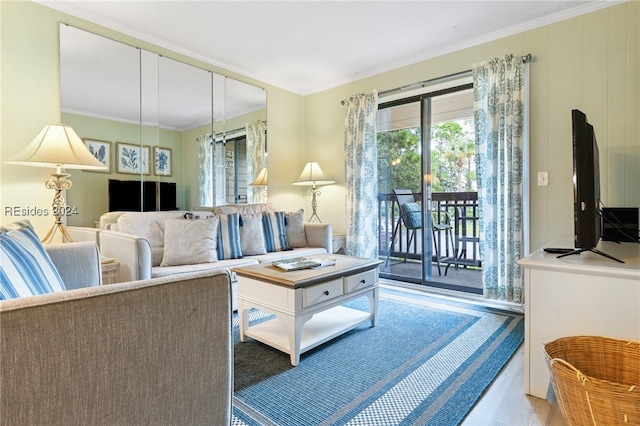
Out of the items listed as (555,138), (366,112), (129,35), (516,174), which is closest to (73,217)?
(129,35)

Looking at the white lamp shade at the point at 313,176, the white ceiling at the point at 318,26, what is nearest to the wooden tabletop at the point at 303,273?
the white lamp shade at the point at 313,176

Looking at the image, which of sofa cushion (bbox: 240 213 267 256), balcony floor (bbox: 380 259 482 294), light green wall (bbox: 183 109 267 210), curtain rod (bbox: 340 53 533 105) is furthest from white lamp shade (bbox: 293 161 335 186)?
balcony floor (bbox: 380 259 482 294)

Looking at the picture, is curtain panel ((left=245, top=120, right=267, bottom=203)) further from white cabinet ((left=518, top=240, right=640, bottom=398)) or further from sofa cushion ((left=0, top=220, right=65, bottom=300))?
white cabinet ((left=518, top=240, right=640, bottom=398))

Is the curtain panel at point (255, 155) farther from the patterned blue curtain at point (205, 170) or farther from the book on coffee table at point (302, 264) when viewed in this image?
the book on coffee table at point (302, 264)

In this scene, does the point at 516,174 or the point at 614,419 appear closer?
the point at 614,419

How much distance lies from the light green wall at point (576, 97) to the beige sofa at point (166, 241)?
82.1 inches

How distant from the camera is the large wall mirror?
2.74 m

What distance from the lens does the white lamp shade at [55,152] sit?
2145 millimetres

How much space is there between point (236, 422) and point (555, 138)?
10.1ft

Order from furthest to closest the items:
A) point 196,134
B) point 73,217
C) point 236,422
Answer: point 196,134, point 73,217, point 236,422

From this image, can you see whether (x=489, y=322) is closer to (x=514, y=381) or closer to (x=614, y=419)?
(x=514, y=381)

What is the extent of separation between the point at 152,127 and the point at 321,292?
7.50ft

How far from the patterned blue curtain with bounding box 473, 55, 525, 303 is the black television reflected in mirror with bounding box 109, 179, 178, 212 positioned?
2938mm

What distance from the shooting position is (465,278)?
3.79m
